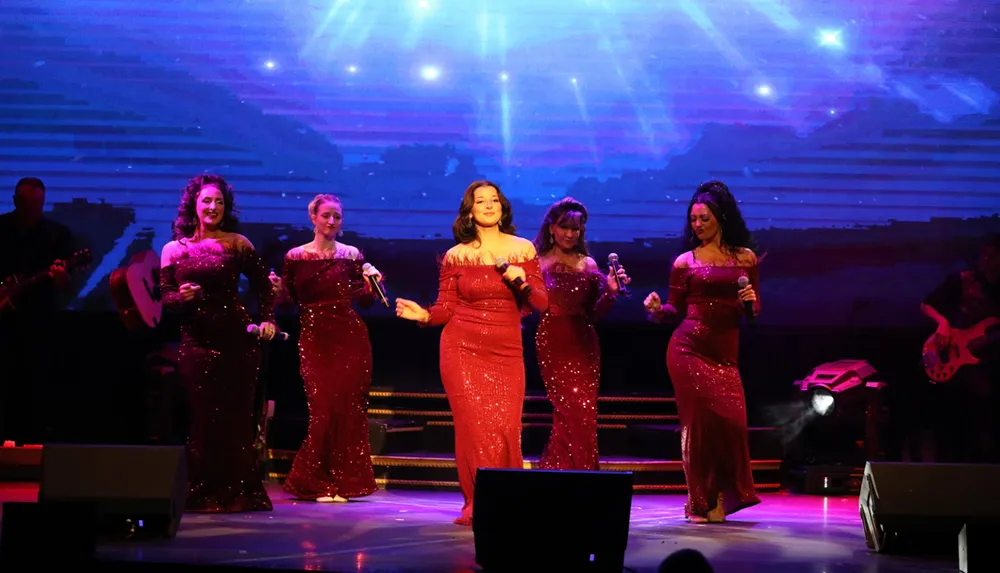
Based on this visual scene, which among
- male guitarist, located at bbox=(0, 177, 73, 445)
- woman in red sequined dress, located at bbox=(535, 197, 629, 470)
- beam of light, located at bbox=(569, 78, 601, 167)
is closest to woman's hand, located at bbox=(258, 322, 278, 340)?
woman in red sequined dress, located at bbox=(535, 197, 629, 470)

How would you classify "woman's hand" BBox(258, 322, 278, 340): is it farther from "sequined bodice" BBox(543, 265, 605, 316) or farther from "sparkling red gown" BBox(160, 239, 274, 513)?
"sequined bodice" BBox(543, 265, 605, 316)

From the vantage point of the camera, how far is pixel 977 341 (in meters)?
8.58

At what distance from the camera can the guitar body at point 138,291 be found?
712cm

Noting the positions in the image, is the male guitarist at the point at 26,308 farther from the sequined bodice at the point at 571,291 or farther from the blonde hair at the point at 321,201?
the sequined bodice at the point at 571,291

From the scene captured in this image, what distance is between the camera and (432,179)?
909cm

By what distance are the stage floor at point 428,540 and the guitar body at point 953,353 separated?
1583 millimetres

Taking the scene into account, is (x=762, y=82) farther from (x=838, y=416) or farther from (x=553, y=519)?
(x=553, y=519)

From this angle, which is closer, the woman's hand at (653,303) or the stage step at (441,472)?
the woman's hand at (653,303)

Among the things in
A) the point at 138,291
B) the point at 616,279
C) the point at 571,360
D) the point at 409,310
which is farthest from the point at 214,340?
the point at 616,279

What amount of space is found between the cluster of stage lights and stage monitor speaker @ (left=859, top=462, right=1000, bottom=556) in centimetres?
431

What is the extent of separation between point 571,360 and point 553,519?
268 centimetres

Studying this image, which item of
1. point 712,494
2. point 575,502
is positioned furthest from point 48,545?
point 712,494

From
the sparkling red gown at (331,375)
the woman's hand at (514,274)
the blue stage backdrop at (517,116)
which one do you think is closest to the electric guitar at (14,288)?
the blue stage backdrop at (517,116)

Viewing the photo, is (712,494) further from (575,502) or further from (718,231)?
(575,502)
